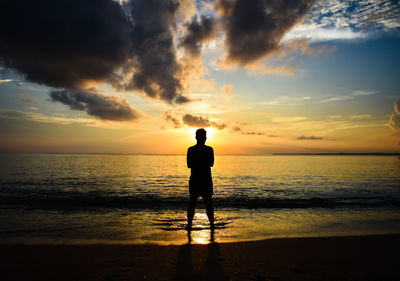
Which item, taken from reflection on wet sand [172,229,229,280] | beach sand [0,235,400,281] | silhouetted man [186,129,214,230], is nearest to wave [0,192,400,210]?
silhouetted man [186,129,214,230]

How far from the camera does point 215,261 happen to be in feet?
14.7

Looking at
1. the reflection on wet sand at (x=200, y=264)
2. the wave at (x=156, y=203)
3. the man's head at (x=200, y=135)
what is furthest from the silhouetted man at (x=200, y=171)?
the wave at (x=156, y=203)

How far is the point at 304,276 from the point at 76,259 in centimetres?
474

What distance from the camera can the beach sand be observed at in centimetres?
390

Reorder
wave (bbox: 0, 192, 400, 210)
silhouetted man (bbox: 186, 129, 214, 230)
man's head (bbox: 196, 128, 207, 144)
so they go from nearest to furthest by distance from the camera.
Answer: silhouetted man (bbox: 186, 129, 214, 230)
man's head (bbox: 196, 128, 207, 144)
wave (bbox: 0, 192, 400, 210)

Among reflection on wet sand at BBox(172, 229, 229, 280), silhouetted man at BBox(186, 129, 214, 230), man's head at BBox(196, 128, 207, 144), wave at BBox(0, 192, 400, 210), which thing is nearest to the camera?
reflection on wet sand at BBox(172, 229, 229, 280)

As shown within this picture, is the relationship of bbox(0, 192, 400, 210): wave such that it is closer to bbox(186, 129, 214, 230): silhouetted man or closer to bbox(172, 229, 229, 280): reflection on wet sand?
bbox(186, 129, 214, 230): silhouetted man

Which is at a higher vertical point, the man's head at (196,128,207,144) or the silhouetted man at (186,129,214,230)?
→ the man's head at (196,128,207,144)

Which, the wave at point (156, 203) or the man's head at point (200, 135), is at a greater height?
the man's head at point (200, 135)

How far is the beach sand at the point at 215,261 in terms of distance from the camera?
3.90m

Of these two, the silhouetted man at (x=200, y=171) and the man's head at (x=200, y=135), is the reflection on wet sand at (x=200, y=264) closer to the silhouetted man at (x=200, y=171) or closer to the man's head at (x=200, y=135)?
the silhouetted man at (x=200, y=171)

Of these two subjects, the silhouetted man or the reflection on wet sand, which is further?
the silhouetted man

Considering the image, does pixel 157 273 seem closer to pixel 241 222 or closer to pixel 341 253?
pixel 341 253

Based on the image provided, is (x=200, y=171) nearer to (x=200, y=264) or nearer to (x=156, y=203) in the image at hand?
(x=200, y=264)
